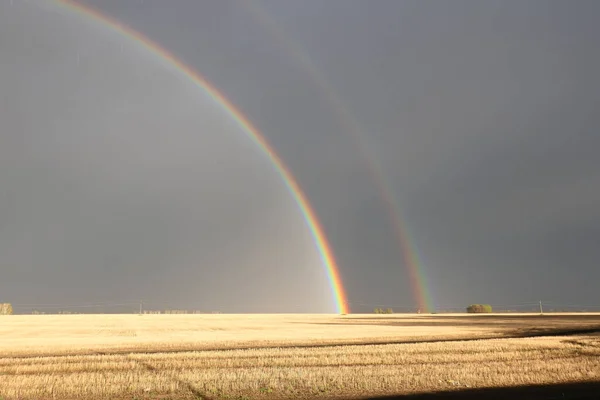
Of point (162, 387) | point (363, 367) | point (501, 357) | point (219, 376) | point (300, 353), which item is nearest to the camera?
point (162, 387)

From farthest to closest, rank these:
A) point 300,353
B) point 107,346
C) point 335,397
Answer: point 107,346 → point 300,353 → point 335,397

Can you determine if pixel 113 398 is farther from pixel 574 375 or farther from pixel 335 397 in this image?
pixel 574 375

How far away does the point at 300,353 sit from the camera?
3534 centimetres


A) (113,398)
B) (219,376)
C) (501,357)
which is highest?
(501,357)

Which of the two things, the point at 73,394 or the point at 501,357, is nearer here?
the point at 73,394

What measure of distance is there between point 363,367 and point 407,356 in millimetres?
6258

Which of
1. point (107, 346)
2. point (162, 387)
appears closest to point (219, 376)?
point (162, 387)

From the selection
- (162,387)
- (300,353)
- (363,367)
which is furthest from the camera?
(300,353)

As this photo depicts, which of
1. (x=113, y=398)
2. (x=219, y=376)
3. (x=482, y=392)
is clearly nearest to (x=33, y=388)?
(x=113, y=398)

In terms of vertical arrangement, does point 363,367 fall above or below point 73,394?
above

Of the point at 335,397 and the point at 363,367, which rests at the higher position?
the point at 363,367

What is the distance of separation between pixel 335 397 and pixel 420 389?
4.53 m

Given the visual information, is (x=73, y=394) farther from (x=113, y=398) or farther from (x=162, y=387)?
(x=162, y=387)

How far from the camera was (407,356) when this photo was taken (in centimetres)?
3400
